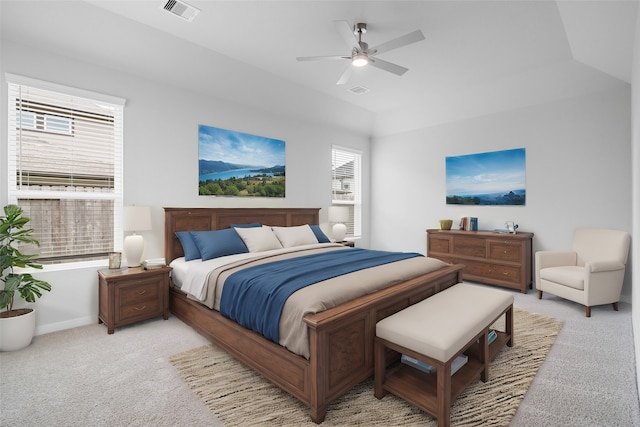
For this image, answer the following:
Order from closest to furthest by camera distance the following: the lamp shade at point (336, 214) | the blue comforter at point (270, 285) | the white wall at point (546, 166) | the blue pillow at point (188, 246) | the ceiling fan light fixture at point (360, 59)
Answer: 1. the blue comforter at point (270, 285)
2. the ceiling fan light fixture at point (360, 59)
3. the blue pillow at point (188, 246)
4. the white wall at point (546, 166)
5. the lamp shade at point (336, 214)

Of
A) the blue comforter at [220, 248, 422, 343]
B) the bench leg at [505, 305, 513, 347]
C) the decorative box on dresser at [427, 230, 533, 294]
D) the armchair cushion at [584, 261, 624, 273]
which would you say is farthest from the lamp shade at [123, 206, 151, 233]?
the armchair cushion at [584, 261, 624, 273]

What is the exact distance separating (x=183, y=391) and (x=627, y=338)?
3.97 metres

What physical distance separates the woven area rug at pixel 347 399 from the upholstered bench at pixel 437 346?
0.33 ft

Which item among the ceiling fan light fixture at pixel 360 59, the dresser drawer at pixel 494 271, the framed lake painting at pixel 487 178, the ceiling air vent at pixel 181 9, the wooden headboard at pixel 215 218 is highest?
the ceiling air vent at pixel 181 9

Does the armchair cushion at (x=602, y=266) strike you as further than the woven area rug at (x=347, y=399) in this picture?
Yes

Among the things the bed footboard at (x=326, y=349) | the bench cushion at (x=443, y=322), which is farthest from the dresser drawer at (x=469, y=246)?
the bed footboard at (x=326, y=349)

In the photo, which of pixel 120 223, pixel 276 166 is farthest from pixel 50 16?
Answer: pixel 276 166

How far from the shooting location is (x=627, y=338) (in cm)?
295

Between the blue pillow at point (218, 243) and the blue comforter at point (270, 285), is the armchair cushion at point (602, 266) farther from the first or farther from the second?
the blue pillow at point (218, 243)

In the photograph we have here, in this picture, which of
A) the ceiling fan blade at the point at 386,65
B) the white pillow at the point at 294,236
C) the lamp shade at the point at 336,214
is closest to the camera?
the ceiling fan blade at the point at 386,65

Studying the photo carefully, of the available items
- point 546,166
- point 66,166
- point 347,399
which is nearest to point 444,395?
point 347,399

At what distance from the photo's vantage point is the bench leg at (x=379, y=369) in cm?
208

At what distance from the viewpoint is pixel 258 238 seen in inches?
156

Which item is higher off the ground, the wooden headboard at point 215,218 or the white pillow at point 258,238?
the wooden headboard at point 215,218
